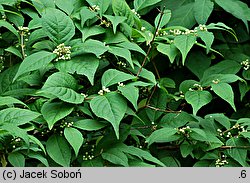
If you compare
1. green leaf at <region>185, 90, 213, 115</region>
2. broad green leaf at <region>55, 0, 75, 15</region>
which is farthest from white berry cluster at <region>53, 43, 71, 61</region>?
green leaf at <region>185, 90, 213, 115</region>

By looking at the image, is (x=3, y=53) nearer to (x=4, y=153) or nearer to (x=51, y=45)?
(x=51, y=45)

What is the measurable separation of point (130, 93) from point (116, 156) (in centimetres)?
23

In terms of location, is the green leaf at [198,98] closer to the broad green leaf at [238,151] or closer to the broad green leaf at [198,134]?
the broad green leaf at [198,134]

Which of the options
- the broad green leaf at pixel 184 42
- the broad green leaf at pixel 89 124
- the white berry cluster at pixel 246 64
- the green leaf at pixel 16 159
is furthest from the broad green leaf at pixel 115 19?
the white berry cluster at pixel 246 64

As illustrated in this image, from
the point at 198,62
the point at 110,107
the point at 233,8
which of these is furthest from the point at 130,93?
the point at 233,8

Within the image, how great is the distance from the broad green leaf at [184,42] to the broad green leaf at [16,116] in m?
0.64

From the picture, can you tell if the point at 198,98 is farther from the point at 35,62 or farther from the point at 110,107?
the point at 35,62

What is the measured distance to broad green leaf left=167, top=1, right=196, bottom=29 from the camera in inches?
95.6

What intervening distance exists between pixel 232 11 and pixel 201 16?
168mm

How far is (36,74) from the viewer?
196 cm

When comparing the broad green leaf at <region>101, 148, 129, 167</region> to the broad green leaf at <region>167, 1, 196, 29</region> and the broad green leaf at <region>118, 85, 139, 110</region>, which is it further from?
the broad green leaf at <region>167, 1, 196, 29</region>

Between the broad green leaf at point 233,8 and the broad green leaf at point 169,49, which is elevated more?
the broad green leaf at point 233,8

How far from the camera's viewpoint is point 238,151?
2016 mm

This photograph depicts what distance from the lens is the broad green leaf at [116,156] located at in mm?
1807
